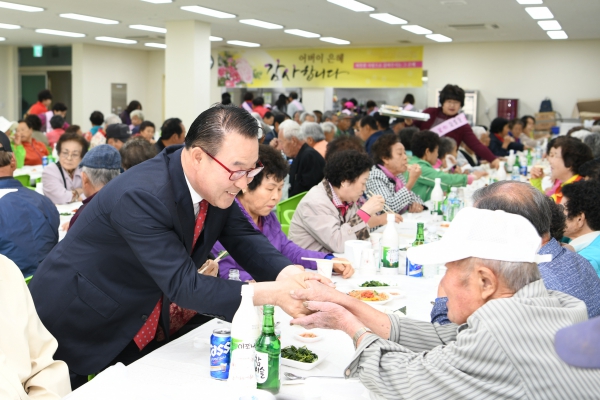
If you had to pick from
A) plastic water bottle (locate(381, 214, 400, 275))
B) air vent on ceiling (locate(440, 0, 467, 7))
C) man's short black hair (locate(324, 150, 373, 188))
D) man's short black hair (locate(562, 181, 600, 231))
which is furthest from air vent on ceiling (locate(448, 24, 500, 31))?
plastic water bottle (locate(381, 214, 400, 275))

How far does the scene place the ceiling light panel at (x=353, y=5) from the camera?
947 centimetres

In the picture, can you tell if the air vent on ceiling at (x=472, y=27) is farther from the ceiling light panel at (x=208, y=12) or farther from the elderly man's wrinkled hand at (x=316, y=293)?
the elderly man's wrinkled hand at (x=316, y=293)

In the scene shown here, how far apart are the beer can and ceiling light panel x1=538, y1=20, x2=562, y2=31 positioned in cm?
1139

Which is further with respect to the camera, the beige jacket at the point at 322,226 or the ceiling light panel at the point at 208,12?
the ceiling light panel at the point at 208,12

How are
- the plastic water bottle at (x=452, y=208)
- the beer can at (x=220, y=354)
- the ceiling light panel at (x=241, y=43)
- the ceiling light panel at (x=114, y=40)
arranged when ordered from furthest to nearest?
the ceiling light panel at (x=241, y=43) → the ceiling light panel at (x=114, y=40) → the plastic water bottle at (x=452, y=208) → the beer can at (x=220, y=354)

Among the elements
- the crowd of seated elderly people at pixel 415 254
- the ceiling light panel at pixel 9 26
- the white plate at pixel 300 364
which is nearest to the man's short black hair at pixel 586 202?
the crowd of seated elderly people at pixel 415 254

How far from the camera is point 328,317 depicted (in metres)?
1.93

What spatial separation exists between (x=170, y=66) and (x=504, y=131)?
21.3 feet

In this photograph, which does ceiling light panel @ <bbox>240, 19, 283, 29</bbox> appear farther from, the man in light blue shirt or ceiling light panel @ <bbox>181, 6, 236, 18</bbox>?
the man in light blue shirt

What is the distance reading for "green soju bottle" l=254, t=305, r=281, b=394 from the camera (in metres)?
1.81

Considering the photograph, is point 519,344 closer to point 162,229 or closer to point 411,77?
point 162,229

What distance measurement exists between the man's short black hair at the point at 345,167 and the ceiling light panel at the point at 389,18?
24.2 feet

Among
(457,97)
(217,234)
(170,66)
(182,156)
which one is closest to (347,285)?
(217,234)

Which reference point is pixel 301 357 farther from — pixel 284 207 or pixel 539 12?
pixel 539 12
